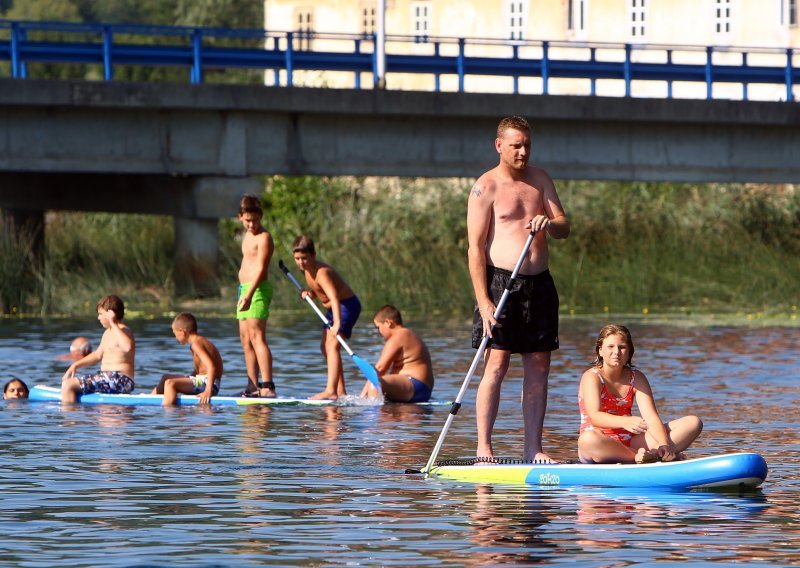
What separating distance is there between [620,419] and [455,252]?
23.9m

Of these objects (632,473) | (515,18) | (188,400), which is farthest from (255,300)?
(515,18)

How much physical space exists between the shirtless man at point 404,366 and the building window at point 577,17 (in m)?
44.3

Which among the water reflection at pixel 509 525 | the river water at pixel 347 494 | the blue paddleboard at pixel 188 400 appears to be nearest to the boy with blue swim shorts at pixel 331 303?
the blue paddleboard at pixel 188 400

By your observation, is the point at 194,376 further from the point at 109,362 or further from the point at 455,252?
the point at 455,252

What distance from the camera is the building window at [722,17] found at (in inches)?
2271

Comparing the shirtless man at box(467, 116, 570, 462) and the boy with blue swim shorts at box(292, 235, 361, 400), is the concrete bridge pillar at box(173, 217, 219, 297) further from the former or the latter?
the shirtless man at box(467, 116, 570, 462)

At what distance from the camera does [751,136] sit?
38.6 meters

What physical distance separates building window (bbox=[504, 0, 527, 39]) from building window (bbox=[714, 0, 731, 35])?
7.47 m

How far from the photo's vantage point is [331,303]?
1839 centimetres

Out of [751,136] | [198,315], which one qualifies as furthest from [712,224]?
[198,315]

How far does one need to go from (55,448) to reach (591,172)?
25092mm

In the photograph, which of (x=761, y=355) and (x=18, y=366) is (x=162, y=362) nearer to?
(x=18, y=366)

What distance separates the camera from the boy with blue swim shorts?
59.3 feet

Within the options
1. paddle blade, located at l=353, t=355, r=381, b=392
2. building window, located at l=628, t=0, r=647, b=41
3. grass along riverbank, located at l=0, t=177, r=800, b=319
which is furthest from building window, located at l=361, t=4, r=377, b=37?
paddle blade, located at l=353, t=355, r=381, b=392
